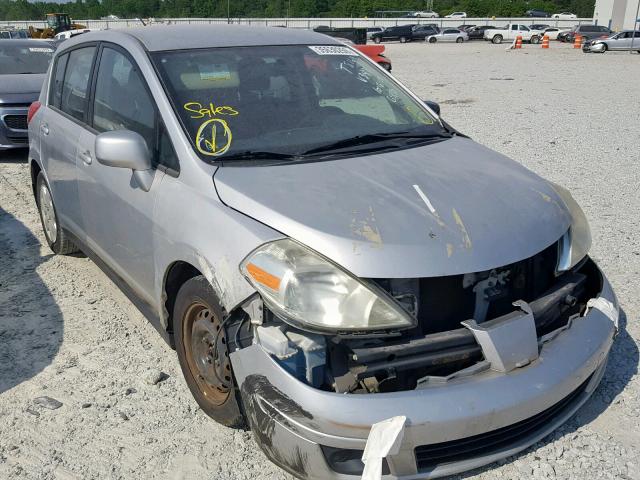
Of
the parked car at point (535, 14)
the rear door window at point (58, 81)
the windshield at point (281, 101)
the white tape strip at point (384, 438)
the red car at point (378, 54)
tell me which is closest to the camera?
the white tape strip at point (384, 438)

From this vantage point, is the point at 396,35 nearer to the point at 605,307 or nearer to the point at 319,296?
the point at 605,307

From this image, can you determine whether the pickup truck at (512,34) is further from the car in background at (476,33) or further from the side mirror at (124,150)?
the side mirror at (124,150)

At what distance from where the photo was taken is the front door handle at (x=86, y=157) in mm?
3898

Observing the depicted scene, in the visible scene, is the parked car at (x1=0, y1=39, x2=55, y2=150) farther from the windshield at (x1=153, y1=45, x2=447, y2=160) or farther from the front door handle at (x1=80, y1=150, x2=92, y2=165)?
the windshield at (x1=153, y1=45, x2=447, y2=160)

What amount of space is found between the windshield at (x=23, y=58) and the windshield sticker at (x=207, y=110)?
26.5ft

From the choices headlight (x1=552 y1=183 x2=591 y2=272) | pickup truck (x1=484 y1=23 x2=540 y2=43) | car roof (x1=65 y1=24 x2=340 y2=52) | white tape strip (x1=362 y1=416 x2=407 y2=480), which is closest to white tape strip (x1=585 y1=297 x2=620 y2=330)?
headlight (x1=552 y1=183 x2=591 y2=272)

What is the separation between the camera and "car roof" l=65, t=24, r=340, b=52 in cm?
362

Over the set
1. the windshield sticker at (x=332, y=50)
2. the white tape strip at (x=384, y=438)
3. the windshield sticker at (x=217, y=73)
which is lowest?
the white tape strip at (x=384, y=438)

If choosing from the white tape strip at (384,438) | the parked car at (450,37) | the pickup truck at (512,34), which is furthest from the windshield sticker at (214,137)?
the parked car at (450,37)

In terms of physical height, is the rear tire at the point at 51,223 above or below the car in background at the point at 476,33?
above

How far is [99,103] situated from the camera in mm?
3926

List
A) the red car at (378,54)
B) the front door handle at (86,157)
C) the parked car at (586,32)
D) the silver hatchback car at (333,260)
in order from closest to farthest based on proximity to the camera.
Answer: the silver hatchback car at (333,260)
the front door handle at (86,157)
the red car at (378,54)
the parked car at (586,32)

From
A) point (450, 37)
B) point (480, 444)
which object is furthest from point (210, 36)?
point (450, 37)

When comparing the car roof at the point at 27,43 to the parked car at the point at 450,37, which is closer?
the car roof at the point at 27,43
